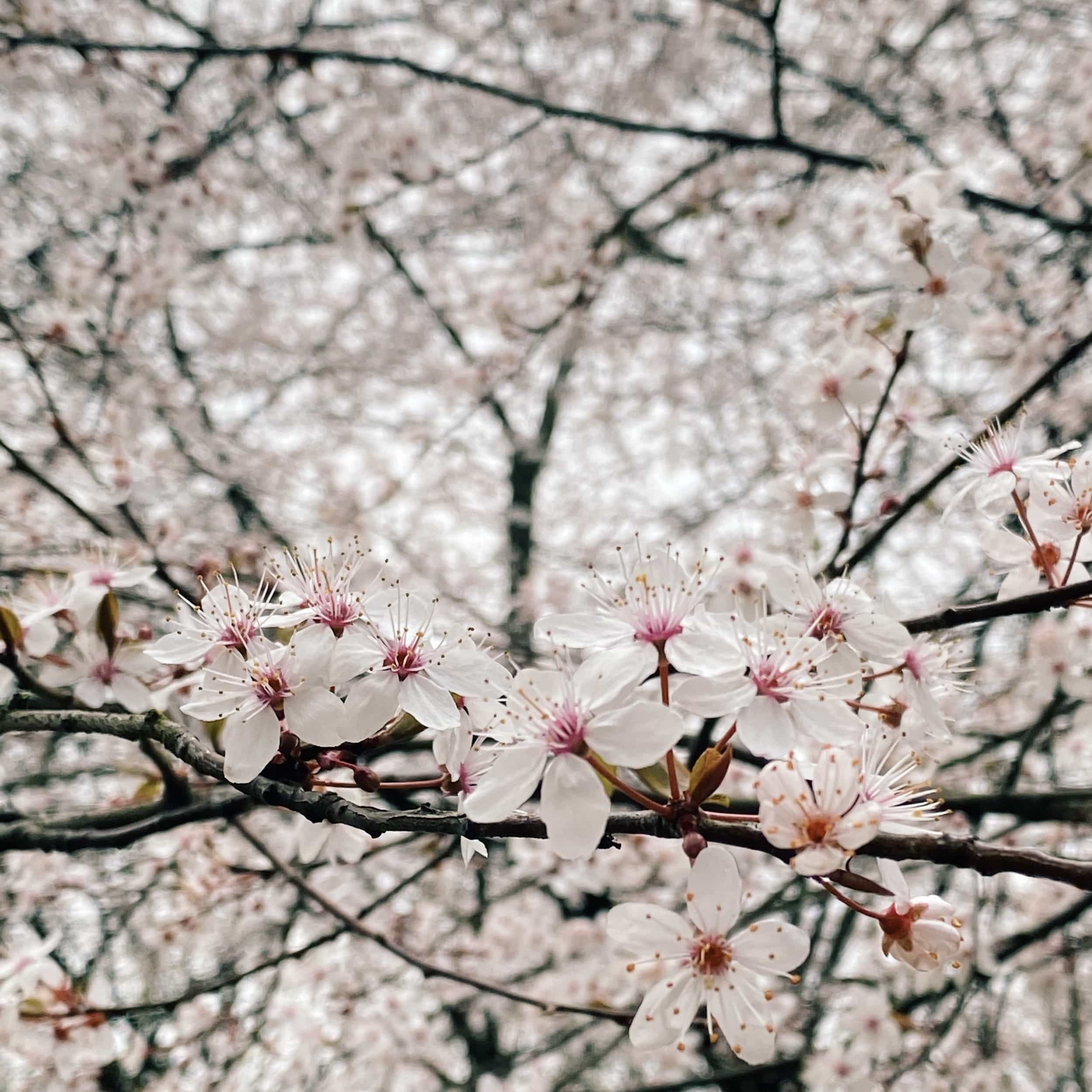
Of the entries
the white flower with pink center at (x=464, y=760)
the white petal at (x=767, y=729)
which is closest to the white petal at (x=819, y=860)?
the white petal at (x=767, y=729)

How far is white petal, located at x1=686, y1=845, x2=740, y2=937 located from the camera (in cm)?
75

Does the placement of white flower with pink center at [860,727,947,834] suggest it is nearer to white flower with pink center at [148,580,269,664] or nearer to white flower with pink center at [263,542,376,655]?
white flower with pink center at [263,542,376,655]

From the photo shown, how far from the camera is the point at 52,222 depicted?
447 cm

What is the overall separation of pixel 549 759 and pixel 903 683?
1.72ft

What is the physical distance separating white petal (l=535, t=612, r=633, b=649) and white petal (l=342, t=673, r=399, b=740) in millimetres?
172

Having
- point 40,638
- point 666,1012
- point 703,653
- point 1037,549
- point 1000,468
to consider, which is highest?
point 1000,468

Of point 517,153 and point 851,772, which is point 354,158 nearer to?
point 517,153

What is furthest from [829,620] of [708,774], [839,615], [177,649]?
[177,649]

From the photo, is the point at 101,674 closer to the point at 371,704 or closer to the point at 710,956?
the point at 371,704

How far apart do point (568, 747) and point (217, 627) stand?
0.49m

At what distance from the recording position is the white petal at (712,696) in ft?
2.64

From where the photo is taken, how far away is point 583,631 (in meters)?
0.92

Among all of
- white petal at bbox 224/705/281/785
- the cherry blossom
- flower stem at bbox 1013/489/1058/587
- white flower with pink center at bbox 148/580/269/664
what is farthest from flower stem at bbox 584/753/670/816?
the cherry blossom

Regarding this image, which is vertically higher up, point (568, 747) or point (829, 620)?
point (829, 620)
